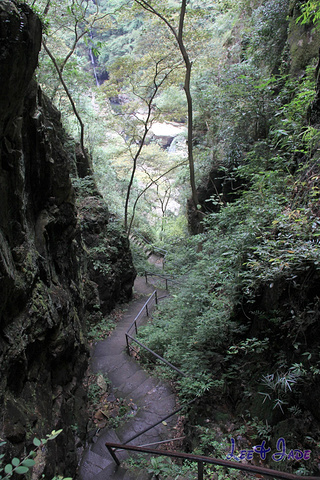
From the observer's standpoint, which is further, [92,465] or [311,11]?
[311,11]

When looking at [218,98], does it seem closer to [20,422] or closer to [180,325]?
[180,325]

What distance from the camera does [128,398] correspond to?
222 inches

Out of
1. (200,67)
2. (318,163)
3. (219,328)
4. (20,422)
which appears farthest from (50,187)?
(200,67)

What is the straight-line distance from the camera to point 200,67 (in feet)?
36.7

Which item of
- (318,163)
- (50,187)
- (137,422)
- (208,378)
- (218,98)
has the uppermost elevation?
(218,98)

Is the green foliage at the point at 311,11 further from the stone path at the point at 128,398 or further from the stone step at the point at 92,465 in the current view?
the stone step at the point at 92,465

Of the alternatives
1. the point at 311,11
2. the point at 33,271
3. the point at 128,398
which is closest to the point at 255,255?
the point at 33,271

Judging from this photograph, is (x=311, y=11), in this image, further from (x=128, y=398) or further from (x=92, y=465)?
(x=92, y=465)

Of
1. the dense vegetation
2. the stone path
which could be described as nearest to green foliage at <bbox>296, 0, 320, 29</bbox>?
the dense vegetation

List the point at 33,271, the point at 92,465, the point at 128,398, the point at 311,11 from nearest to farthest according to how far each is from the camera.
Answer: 1. the point at 33,271
2. the point at 92,465
3. the point at 311,11
4. the point at 128,398

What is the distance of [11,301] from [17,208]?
40.8 inches

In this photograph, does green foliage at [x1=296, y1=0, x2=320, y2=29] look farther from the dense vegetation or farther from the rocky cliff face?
the rocky cliff face

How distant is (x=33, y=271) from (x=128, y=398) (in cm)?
386

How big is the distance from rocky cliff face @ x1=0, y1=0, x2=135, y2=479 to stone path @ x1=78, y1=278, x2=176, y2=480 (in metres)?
0.39
